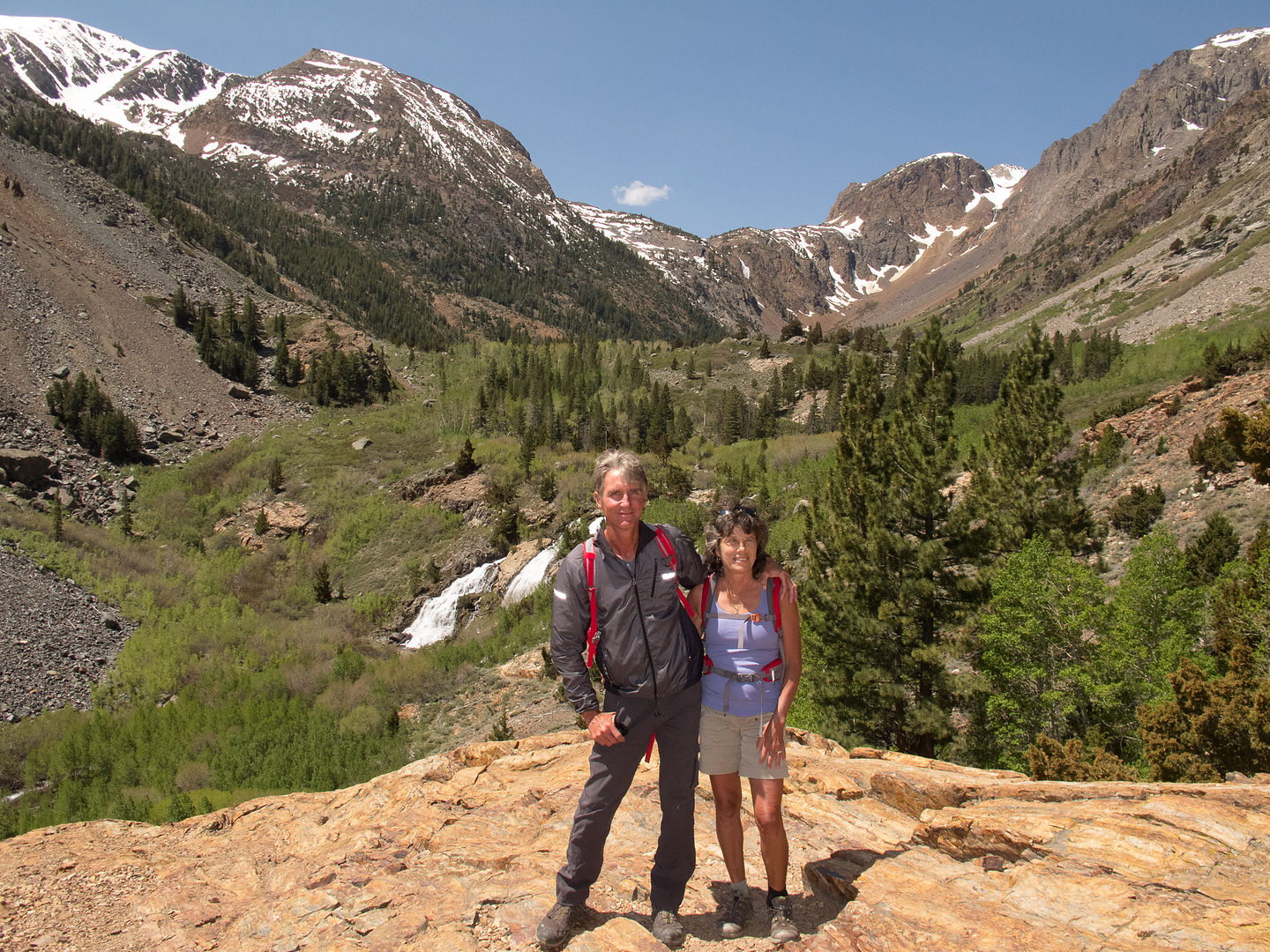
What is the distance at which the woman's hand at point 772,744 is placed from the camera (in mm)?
3629

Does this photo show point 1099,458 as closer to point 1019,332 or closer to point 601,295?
point 1019,332

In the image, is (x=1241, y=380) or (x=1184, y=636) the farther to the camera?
(x=1241, y=380)

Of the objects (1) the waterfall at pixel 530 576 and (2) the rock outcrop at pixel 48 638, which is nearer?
(2) the rock outcrop at pixel 48 638

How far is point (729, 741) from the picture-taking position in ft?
12.3

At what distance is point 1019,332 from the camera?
89.5m

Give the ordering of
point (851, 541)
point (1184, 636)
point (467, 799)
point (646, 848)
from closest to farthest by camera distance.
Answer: point (646, 848) < point (467, 799) < point (1184, 636) < point (851, 541)

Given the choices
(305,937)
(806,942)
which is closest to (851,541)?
(806,942)

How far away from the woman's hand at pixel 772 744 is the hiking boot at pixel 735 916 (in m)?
0.86

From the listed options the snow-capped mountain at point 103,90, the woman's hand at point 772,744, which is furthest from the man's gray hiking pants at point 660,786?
the snow-capped mountain at point 103,90

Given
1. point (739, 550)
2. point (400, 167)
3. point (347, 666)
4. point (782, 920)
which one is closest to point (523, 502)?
point (347, 666)

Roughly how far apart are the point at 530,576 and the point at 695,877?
74.4 ft

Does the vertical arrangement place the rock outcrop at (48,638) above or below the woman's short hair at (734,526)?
below

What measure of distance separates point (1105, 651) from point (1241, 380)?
19.9 metres

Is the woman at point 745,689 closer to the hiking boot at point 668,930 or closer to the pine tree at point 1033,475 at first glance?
the hiking boot at point 668,930
